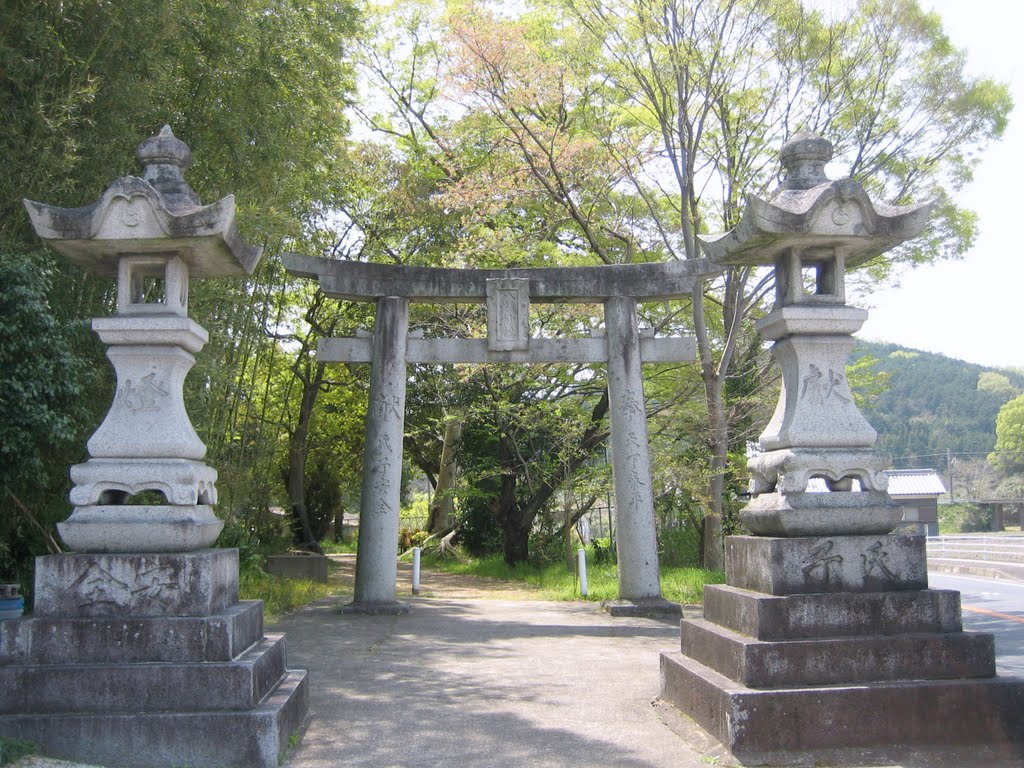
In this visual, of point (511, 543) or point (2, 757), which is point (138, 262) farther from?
point (511, 543)

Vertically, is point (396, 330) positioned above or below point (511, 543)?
above

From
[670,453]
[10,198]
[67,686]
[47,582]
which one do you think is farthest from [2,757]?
[670,453]

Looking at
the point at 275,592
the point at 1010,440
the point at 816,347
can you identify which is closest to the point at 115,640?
the point at 816,347

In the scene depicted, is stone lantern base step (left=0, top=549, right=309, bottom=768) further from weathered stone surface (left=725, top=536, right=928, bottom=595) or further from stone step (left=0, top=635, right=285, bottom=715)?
weathered stone surface (left=725, top=536, right=928, bottom=595)

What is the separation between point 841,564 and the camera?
Result: 197 inches

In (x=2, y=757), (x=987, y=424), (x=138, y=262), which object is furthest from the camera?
(x=987, y=424)

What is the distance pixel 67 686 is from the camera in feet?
14.9

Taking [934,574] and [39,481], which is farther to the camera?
[934,574]

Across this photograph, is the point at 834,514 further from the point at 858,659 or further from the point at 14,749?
the point at 14,749

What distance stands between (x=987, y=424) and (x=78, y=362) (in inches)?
2996

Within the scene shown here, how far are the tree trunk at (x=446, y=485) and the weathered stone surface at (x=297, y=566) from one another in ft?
11.7

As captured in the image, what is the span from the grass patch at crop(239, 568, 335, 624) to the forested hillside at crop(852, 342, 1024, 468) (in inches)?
2241

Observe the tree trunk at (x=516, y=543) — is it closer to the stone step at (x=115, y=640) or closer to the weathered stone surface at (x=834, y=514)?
the weathered stone surface at (x=834, y=514)

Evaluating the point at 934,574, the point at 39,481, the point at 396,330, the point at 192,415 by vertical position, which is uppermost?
the point at 396,330
